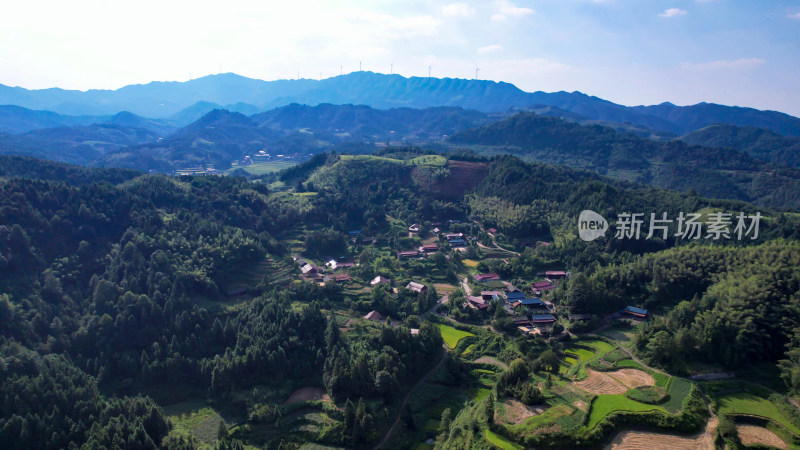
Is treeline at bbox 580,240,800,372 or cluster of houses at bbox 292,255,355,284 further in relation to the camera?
cluster of houses at bbox 292,255,355,284

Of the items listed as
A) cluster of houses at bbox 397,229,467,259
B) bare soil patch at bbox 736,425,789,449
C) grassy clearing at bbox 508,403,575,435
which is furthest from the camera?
cluster of houses at bbox 397,229,467,259

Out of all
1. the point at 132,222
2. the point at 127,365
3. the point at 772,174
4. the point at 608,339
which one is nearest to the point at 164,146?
the point at 132,222

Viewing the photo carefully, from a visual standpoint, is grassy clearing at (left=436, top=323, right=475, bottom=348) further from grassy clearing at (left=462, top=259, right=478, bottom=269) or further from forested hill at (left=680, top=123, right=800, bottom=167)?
forested hill at (left=680, top=123, right=800, bottom=167)

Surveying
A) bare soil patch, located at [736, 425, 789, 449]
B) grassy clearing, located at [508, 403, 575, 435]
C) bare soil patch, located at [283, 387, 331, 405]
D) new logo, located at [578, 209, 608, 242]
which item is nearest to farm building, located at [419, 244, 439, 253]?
new logo, located at [578, 209, 608, 242]

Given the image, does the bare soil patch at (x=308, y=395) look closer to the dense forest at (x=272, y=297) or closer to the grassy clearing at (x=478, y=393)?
the dense forest at (x=272, y=297)

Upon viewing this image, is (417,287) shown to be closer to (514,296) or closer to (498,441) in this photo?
(514,296)

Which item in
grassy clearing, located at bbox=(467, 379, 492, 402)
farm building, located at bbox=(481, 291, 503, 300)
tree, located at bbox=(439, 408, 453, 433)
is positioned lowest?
grassy clearing, located at bbox=(467, 379, 492, 402)

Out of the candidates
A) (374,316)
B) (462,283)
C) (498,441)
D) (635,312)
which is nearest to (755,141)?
(635,312)
